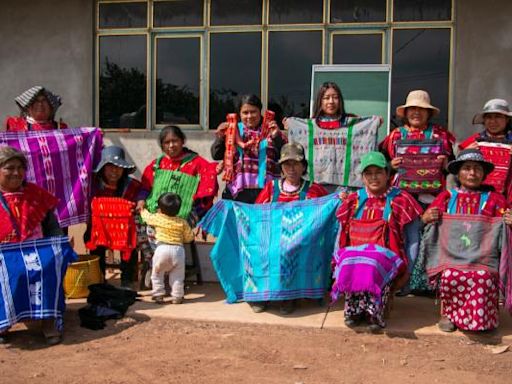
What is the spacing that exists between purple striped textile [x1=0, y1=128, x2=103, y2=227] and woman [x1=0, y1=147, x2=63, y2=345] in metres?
0.97

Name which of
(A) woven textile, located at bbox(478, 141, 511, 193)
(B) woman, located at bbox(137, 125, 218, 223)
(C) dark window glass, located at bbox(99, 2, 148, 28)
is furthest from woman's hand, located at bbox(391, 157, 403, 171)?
(C) dark window glass, located at bbox(99, 2, 148, 28)

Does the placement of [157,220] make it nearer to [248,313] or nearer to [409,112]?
[248,313]

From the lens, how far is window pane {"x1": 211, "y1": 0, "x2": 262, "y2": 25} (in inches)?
335

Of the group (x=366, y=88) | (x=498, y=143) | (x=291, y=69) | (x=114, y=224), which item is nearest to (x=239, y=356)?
(x=114, y=224)

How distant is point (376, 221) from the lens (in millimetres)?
5047

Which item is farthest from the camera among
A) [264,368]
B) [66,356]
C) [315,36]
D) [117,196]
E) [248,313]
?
[315,36]

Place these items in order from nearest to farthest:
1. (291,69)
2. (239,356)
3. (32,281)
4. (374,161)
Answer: (239,356), (32,281), (374,161), (291,69)

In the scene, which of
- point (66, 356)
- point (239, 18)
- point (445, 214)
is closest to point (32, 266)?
point (66, 356)

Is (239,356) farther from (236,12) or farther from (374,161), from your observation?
(236,12)

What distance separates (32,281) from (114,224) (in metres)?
1.38

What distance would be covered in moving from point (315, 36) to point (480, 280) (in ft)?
15.2

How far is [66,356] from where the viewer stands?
4.44 meters

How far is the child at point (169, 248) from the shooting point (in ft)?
18.4

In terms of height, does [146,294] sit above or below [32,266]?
below
